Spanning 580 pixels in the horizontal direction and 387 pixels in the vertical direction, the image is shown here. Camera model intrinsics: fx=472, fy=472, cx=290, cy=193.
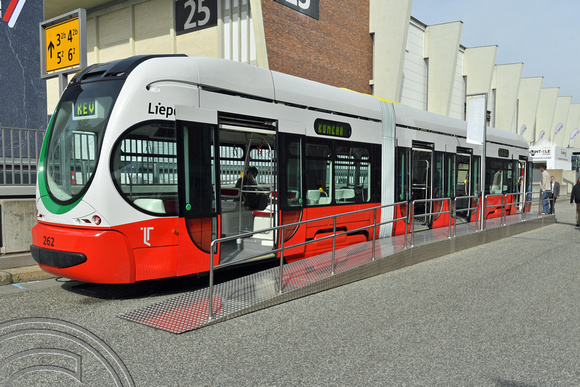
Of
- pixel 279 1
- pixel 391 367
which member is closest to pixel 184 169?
pixel 391 367

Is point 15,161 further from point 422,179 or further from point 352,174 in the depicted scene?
point 422,179

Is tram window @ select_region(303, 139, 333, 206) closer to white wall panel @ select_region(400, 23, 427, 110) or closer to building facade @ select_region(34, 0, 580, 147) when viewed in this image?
building facade @ select_region(34, 0, 580, 147)

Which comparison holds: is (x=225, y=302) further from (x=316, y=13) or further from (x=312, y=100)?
(x=316, y=13)

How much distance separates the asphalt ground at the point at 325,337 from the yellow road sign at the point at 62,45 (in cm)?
449

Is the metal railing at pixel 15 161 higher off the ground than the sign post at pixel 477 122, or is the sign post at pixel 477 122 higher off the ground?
the sign post at pixel 477 122

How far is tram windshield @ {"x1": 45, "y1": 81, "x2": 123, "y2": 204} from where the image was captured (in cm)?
583

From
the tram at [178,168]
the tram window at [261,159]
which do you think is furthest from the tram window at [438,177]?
the tram window at [261,159]

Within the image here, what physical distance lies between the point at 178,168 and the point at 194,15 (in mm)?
15298

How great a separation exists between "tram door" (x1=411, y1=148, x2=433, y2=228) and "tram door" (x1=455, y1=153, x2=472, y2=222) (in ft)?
5.03

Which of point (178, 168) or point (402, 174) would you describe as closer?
point (178, 168)

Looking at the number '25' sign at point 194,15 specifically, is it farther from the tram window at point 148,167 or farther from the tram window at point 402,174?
the tram window at point 148,167

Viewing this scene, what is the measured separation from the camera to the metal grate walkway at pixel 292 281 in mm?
5268

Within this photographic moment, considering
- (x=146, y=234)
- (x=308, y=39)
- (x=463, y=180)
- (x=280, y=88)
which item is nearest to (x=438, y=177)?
(x=463, y=180)

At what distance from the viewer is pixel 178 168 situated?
6141 millimetres
